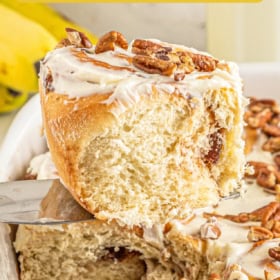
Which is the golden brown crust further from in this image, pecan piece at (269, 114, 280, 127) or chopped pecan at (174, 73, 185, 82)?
pecan piece at (269, 114, 280, 127)

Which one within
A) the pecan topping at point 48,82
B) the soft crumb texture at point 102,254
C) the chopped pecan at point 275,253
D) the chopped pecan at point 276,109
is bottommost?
the soft crumb texture at point 102,254

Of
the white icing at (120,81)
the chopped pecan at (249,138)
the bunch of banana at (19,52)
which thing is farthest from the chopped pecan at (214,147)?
the bunch of banana at (19,52)

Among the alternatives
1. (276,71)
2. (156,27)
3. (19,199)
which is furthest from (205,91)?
(156,27)

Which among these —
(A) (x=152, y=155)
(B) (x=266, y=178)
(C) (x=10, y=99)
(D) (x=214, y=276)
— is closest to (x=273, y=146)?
(B) (x=266, y=178)

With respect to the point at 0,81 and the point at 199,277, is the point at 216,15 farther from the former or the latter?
the point at 199,277

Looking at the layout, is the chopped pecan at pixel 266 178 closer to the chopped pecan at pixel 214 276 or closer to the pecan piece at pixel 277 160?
the pecan piece at pixel 277 160

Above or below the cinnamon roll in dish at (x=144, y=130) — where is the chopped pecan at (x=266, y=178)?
below
